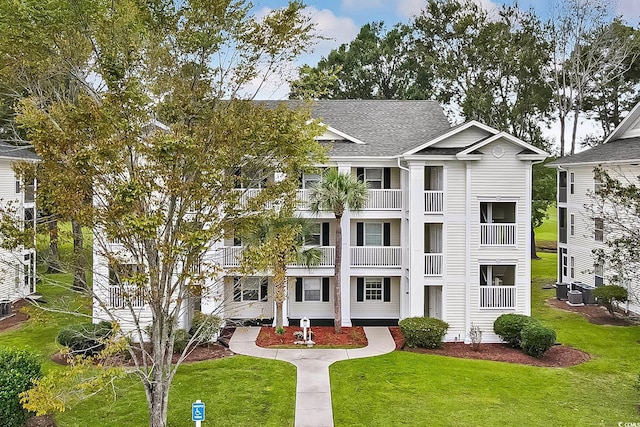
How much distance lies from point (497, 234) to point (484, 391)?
768cm

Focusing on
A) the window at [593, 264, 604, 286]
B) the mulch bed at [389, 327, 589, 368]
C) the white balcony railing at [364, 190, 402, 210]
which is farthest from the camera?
the window at [593, 264, 604, 286]

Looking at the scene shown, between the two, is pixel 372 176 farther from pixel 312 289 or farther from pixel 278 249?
→ pixel 278 249

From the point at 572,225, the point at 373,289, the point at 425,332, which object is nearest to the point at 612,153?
the point at 572,225

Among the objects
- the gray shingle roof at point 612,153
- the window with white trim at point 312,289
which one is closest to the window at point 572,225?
the gray shingle roof at point 612,153

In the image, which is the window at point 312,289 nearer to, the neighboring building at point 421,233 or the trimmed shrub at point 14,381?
the neighboring building at point 421,233

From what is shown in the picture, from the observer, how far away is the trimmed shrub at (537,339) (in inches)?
706

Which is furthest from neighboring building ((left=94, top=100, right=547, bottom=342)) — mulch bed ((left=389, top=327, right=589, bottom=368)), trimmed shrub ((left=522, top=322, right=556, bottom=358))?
trimmed shrub ((left=522, top=322, right=556, bottom=358))

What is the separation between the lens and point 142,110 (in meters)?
10.1

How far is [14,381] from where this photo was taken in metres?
11.5

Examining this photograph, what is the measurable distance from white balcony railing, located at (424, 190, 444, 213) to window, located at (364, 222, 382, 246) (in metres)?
3.29

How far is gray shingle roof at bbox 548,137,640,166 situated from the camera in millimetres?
23678

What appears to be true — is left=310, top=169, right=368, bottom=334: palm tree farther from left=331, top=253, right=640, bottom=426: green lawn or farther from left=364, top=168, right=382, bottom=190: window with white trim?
left=331, top=253, right=640, bottom=426: green lawn

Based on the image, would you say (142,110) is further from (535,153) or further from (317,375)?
(535,153)

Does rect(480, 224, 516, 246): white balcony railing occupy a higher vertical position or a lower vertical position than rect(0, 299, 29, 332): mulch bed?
higher
